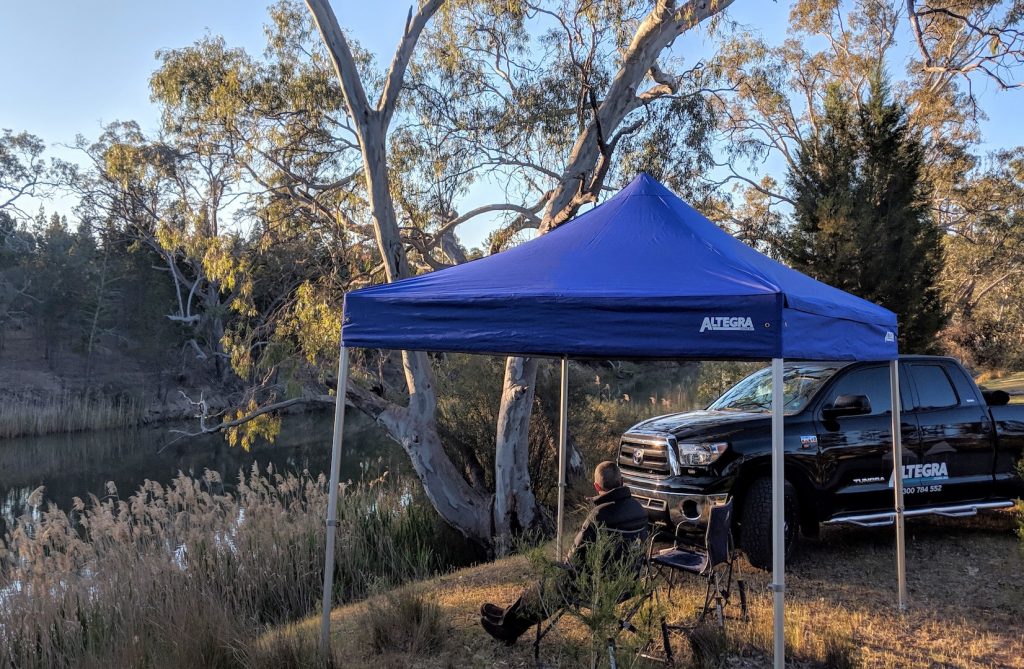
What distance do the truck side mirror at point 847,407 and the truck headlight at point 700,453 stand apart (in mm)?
1205

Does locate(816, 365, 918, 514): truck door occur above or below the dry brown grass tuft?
above

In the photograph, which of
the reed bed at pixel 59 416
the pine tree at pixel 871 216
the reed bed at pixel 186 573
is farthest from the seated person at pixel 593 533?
the reed bed at pixel 59 416

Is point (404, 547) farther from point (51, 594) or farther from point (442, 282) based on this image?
point (442, 282)

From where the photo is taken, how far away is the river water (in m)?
16.7

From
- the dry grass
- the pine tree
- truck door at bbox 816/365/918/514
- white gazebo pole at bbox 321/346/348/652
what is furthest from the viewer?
the pine tree

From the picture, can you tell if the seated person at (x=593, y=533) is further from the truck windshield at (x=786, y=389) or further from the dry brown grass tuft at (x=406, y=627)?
the truck windshield at (x=786, y=389)

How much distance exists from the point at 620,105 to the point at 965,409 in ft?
18.7

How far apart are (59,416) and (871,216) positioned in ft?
83.9

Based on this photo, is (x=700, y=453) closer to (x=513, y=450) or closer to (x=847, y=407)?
(x=847, y=407)

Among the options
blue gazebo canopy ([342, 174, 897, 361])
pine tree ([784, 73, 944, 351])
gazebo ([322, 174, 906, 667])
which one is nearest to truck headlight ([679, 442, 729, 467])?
gazebo ([322, 174, 906, 667])

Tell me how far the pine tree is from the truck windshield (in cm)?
767

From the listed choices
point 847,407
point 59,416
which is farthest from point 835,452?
A: point 59,416

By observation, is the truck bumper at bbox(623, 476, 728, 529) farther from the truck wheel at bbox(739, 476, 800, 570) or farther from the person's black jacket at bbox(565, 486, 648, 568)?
the person's black jacket at bbox(565, 486, 648, 568)

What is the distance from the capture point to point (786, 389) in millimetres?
7449
